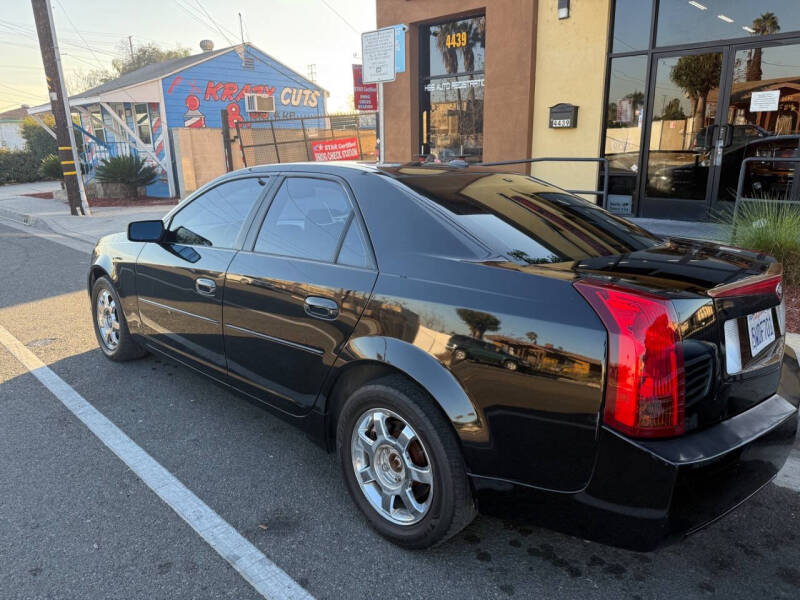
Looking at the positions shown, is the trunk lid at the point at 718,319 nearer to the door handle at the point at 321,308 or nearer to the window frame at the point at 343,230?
the window frame at the point at 343,230

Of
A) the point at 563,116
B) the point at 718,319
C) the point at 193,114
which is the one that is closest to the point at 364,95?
the point at 563,116

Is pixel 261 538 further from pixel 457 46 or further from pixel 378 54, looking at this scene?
pixel 457 46

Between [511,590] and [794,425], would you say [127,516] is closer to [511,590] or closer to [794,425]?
[511,590]

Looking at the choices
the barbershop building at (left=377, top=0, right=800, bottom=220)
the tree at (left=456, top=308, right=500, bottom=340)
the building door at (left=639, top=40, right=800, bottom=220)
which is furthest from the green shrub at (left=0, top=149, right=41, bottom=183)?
the tree at (left=456, top=308, right=500, bottom=340)

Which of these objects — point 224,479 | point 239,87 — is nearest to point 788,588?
point 224,479

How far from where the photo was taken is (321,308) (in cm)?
270

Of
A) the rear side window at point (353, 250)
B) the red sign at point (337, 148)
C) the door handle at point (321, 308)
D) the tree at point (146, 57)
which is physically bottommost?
the door handle at point (321, 308)

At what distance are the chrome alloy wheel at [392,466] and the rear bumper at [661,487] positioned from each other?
0.37m

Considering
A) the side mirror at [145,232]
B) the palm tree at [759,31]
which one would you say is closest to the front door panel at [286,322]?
the side mirror at [145,232]

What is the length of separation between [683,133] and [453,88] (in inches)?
171

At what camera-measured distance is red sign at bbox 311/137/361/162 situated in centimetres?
1418

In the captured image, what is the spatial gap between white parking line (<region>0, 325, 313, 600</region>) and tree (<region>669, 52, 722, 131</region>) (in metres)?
8.52

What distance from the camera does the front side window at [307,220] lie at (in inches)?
113

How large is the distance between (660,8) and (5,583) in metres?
9.88
